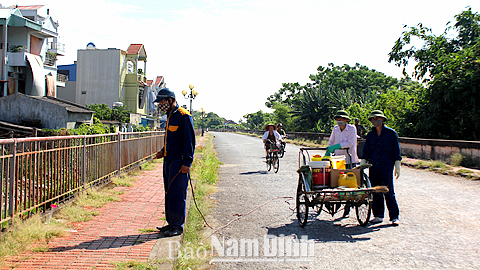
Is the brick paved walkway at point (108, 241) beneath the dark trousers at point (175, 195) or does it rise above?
beneath

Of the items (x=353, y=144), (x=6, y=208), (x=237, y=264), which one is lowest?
(x=237, y=264)

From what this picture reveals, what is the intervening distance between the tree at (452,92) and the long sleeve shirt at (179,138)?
1894 cm

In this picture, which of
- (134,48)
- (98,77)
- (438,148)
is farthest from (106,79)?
(438,148)

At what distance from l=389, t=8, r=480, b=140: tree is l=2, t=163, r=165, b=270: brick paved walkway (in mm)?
18941

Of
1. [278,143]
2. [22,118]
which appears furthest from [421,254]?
[22,118]

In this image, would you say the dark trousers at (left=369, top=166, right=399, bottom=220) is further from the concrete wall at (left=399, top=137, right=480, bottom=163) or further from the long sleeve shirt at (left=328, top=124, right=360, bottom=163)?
the concrete wall at (left=399, top=137, right=480, bottom=163)

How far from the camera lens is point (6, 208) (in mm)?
4766

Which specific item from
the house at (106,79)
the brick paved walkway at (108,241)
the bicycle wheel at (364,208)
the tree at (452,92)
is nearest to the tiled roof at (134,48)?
the house at (106,79)

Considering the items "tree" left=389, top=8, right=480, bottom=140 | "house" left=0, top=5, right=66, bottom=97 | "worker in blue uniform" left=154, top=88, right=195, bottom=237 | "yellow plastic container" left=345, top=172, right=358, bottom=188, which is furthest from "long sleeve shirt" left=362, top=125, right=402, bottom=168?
"house" left=0, top=5, right=66, bottom=97

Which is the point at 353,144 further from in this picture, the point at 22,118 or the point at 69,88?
the point at 69,88

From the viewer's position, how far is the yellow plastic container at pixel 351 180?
5812 mm

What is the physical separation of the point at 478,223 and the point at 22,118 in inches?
923

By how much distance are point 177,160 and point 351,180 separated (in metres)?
2.62

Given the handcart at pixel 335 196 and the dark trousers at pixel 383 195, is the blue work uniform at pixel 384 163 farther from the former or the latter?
the handcart at pixel 335 196
